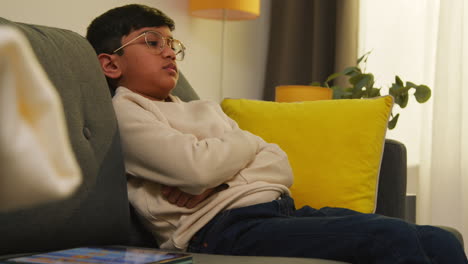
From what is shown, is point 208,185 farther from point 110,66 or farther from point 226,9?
point 226,9

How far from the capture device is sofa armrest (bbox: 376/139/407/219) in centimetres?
177

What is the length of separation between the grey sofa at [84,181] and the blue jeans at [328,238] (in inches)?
2.9

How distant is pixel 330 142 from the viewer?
174 cm

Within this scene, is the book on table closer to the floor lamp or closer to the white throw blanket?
the white throw blanket

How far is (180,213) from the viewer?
1.35 m

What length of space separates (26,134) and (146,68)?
4.60 ft

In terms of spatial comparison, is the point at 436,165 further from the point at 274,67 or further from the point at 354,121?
the point at 354,121

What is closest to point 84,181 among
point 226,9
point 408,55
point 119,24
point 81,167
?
point 81,167

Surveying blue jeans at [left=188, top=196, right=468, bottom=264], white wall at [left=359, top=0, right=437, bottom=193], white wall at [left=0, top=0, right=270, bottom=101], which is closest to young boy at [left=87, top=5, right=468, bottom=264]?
blue jeans at [left=188, top=196, right=468, bottom=264]

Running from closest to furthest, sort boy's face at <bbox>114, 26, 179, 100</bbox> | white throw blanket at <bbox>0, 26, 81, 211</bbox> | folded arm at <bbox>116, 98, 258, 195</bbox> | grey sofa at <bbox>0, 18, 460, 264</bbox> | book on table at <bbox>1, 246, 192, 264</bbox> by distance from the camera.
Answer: white throw blanket at <bbox>0, 26, 81, 211</bbox>, book on table at <bbox>1, 246, 192, 264</bbox>, grey sofa at <bbox>0, 18, 460, 264</bbox>, folded arm at <bbox>116, 98, 258, 195</bbox>, boy's face at <bbox>114, 26, 179, 100</bbox>

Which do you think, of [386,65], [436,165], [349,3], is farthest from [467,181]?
[349,3]

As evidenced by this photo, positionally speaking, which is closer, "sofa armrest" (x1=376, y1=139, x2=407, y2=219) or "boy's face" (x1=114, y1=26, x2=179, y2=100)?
"boy's face" (x1=114, y1=26, x2=179, y2=100)

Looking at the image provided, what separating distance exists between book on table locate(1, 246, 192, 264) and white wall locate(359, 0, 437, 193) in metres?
2.64

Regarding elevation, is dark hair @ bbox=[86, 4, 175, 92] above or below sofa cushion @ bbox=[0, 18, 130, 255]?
above
